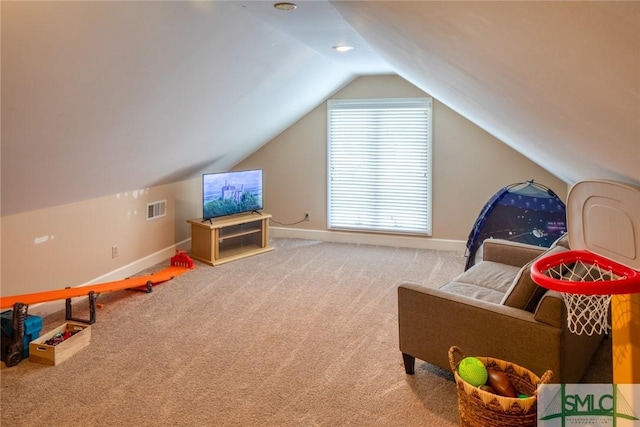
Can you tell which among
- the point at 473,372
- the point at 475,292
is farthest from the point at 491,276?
the point at 473,372

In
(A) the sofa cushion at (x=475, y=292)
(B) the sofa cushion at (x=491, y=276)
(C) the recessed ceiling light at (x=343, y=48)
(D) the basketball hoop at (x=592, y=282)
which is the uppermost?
(C) the recessed ceiling light at (x=343, y=48)

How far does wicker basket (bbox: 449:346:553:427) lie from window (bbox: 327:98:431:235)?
13.0 feet

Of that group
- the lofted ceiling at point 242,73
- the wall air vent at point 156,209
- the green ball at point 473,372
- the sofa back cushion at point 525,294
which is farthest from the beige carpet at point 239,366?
the lofted ceiling at point 242,73

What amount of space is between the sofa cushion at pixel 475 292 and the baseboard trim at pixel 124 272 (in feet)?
10.3

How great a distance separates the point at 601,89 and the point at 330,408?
7.04 feet

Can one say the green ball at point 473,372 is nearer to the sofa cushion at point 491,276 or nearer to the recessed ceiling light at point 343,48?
the sofa cushion at point 491,276

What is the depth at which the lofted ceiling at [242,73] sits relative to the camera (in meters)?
1.01

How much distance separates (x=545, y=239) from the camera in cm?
456

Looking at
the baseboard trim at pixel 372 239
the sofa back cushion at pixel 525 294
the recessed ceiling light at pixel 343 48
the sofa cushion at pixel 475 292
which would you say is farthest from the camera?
the baseboard trim at pixel 372 239

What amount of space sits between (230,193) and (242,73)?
2.19 metres

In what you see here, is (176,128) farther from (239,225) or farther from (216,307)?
(239,225)

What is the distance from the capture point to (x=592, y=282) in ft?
5.24

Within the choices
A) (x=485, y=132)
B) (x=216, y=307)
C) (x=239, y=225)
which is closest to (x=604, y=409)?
(x=216, y=307)
